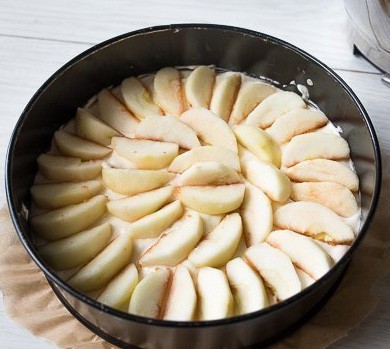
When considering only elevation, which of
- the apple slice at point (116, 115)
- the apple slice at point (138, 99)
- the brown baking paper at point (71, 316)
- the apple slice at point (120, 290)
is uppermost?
the apple slice at point (138, 99)

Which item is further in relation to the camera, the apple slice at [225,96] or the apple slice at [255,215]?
the apple slice at [225,96]

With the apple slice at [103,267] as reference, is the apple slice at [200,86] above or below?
above

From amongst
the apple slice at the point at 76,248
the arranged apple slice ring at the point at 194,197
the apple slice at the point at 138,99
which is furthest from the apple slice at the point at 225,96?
the apple slice at the point at 76,248

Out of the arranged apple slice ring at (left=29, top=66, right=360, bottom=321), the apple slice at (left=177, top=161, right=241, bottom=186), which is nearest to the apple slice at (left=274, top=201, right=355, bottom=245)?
the arranged apple slice ring at (left=29, top=66, right=360, bottom=321)

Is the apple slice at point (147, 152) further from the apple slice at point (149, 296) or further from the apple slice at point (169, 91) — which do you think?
the apple slice at point (149, 296)

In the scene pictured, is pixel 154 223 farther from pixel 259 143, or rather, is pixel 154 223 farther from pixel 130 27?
pixel 130 27

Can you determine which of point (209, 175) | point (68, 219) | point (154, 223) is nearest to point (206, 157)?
point (209, 175)

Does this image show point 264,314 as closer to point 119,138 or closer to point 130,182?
point 130,182
